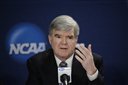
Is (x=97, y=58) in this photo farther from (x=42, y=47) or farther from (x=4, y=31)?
(x=4, y=31)

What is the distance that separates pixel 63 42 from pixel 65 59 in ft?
0.58

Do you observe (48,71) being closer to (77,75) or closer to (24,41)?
(77,75)

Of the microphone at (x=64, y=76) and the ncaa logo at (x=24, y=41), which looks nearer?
the microphone at (x=64, y=76)

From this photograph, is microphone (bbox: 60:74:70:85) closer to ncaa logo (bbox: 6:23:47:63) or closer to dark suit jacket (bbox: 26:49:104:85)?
dark suit jacket (bbox: 26:49:104:85)

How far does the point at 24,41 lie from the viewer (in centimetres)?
257

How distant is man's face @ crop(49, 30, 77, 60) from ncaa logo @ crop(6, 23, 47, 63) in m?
0.90

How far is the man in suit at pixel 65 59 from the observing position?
1563 millimetres

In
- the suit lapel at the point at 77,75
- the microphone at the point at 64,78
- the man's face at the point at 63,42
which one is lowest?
the suit lapel at the point at 77,75

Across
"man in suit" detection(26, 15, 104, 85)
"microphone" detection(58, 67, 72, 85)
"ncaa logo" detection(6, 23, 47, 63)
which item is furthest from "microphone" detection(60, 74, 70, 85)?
"ncaa logo" detection(6, 23, 47, 63)

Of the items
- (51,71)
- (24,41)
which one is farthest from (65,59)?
(24,41)

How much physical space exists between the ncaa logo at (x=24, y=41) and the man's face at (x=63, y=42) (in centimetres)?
90

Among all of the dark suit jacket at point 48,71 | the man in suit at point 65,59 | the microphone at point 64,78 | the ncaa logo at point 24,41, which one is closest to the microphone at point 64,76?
the microphone at point 64,78

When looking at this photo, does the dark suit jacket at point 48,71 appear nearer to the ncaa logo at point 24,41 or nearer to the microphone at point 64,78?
the microphone at point 64,78

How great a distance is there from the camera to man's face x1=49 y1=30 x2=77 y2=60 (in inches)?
62.7
